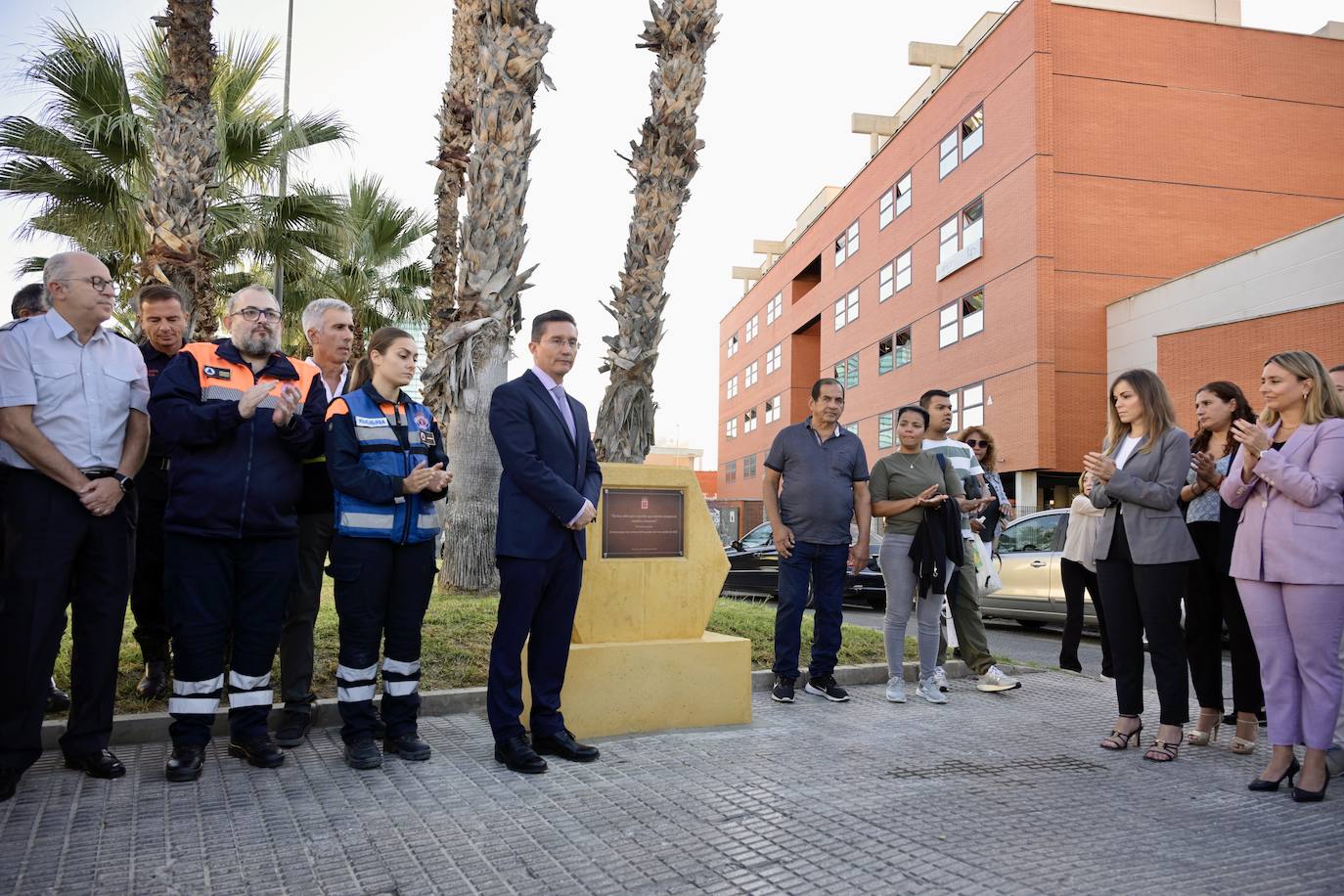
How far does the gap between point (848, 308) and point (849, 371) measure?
276 cm

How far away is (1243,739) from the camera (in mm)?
5137

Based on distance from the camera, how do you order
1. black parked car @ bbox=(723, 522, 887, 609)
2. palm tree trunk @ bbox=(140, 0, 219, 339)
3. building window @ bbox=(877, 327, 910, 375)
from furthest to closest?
building window @ bbox=(877, 327, 910, 375) < black parked car @ bbox=(723, 522, 887, 609) < palm tree trunk @ bbox=(140, 0, 219, 339)

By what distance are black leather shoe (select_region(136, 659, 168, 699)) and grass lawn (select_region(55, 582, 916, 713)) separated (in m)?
0.05

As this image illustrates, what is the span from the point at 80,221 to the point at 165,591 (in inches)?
414

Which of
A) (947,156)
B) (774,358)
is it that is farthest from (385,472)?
(774,358)

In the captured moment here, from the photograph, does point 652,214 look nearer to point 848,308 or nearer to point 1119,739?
point 1119,739

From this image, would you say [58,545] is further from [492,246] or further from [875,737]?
[492,246]

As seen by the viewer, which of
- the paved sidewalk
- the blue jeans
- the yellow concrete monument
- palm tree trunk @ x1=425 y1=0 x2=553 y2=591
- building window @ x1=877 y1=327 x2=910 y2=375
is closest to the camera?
the paved sidewalk

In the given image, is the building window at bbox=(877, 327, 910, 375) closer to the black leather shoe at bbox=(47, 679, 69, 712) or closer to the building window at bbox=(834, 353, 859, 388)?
the building window at bbox=(834, 353, 859, 388)

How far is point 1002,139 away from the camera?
2611cm

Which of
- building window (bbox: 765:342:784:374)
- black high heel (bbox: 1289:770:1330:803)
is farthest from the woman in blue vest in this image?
building window (bbox: 765:342:784:374)

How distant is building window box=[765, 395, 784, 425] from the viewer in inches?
1982

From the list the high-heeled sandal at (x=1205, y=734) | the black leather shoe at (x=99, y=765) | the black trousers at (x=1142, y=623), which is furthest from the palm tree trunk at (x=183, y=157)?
the high-heeled sandal at (x=1205, y=734)

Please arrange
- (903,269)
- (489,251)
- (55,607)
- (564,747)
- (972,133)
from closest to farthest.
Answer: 1. (55,607)
2. (564,747)
3. (489,251)
4. (972,133)
5. (903,269)
